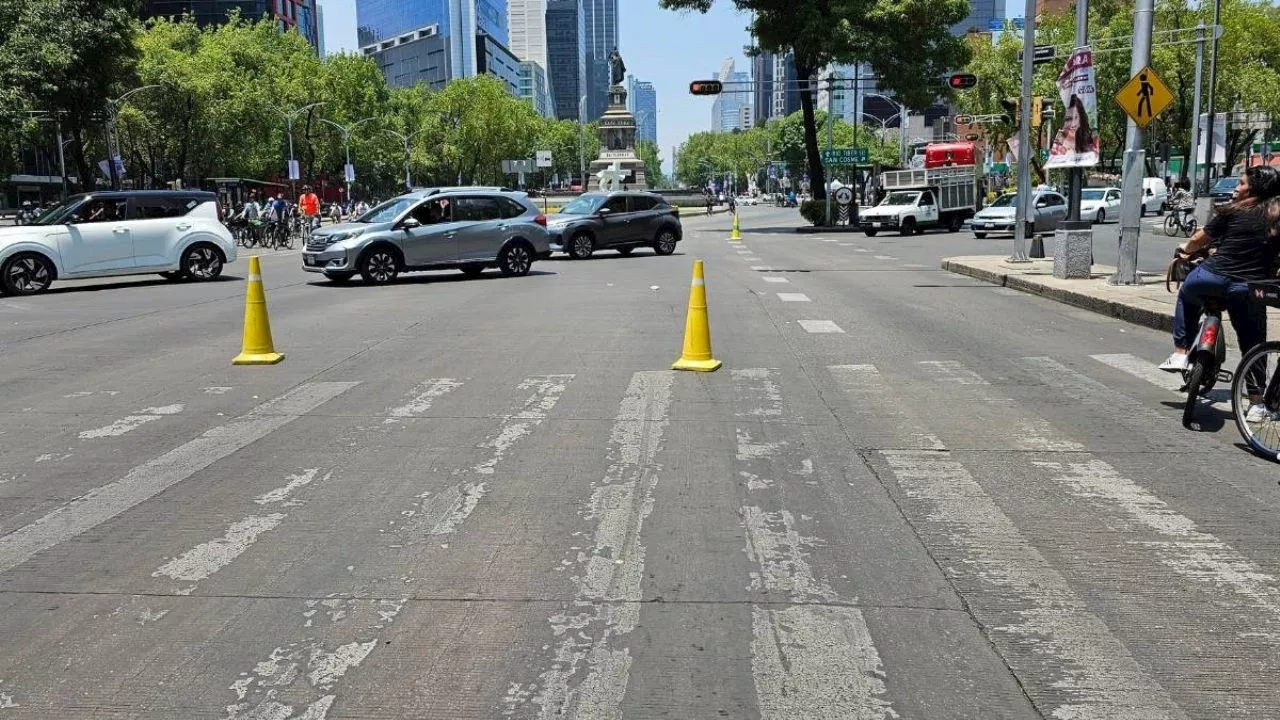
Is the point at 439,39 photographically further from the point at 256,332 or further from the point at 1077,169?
the point at 256,332

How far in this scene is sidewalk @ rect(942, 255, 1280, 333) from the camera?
13.2 metres

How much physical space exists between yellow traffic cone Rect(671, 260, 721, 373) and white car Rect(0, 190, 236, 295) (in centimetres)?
1365

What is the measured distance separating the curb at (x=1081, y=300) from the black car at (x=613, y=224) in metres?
8.66

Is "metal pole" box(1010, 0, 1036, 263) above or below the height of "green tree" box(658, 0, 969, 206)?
below

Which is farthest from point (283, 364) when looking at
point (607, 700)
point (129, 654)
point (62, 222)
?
point (62, 222)

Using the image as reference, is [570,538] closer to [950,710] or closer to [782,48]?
[950,710]

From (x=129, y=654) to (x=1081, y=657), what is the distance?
3.23 m

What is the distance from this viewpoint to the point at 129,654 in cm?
376

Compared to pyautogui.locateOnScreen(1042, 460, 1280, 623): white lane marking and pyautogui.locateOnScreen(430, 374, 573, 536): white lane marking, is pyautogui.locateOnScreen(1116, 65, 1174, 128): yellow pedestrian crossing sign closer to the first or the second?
pyautogui.locateOnScreen(430, 374, 573, 536): white lane marking

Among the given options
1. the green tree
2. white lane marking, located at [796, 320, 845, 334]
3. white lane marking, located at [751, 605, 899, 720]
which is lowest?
white lane marking, located at [751, 605, 899, 720]

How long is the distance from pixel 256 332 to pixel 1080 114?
44.4ft

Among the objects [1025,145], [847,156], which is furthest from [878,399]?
[847,156]

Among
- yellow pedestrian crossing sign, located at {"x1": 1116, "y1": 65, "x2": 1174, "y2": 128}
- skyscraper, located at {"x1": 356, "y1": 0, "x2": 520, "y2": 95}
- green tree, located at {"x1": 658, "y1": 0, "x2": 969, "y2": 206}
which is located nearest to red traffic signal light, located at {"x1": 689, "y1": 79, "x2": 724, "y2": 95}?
green tree, located at {"x1": 658, "y1": 0, "x2": 969, "y2": 206}

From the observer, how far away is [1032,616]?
4062mm
